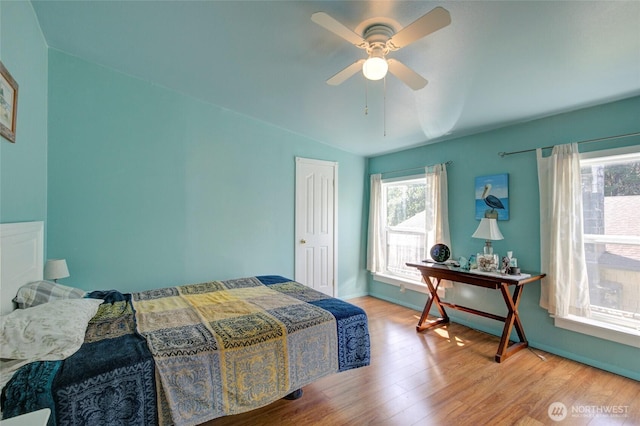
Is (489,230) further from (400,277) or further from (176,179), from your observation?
(176,179)

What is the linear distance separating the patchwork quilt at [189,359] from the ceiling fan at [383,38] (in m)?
1.64

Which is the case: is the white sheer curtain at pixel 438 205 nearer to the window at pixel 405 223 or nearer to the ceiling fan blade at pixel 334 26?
the window at pixel 405 223

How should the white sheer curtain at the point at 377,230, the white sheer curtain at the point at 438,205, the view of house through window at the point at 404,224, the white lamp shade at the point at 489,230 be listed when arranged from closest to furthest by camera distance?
the white lamp shade at the point at 489,230, the white sheer curtain at the point at 438,205, the view of house through window at the point at 404,224, the white sheer curtain at the point at 377,230

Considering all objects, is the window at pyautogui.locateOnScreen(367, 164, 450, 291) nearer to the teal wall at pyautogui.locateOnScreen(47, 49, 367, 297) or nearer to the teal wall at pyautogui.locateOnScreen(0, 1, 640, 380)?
the teal wall at pyautogui.locateOnScreen(0, 1, 640, 380)

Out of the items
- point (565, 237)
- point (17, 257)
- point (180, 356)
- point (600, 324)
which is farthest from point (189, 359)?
point (600, 324)

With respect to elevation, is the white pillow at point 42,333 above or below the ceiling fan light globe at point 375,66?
below

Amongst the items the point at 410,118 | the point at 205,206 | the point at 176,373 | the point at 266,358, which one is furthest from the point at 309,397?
the point at 410,118

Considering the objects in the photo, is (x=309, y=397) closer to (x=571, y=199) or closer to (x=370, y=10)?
(x=370, y=10)

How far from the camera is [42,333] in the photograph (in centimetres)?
141

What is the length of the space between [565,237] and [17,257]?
4.25 metres

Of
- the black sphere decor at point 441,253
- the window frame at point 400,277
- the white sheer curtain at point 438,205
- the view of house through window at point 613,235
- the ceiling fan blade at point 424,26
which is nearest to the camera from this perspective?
the ceiling fan blade at point 424,26

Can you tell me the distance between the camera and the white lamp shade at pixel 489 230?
299cm

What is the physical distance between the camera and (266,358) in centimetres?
171

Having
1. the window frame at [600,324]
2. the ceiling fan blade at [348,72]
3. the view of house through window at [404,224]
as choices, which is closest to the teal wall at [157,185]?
the view of house through window at [404,224]
